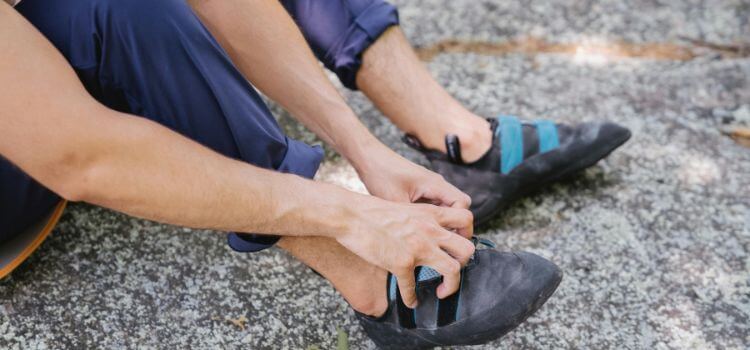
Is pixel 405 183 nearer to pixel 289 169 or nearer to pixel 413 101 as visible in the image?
pixel 289 169

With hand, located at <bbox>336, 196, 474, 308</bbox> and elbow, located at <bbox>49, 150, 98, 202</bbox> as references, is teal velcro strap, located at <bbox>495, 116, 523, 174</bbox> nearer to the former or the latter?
hand, located at <bbox>336, 196, 474, 308</bbox>

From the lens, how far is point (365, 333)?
1.46 m

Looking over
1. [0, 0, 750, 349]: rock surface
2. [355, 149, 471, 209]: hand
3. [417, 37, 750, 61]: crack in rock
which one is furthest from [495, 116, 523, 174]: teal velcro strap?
[417, 37, 750, 61]: crack in rock

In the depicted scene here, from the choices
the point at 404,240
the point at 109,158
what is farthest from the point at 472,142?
the point at 109,158

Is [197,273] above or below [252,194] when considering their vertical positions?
below

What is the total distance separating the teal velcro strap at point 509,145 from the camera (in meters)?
1.66

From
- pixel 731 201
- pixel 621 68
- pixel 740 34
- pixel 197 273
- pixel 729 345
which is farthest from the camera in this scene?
pixel 740 34

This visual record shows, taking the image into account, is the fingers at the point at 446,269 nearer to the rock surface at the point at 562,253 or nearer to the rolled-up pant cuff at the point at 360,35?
the rock surface at the point at 562,253

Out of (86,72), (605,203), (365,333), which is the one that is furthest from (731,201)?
(86,72)

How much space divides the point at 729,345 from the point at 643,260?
0.77ft

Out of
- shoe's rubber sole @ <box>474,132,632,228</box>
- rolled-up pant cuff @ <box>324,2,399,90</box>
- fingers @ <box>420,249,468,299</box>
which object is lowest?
shoe's rubber sole @ <box>474,132,632,228</box>

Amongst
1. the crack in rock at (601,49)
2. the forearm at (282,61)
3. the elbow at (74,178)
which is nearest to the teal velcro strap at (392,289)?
the forearm at (282,61)

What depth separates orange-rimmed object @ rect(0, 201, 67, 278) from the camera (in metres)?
1.41

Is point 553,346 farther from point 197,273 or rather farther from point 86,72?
point 86,72
